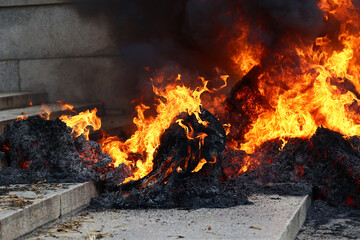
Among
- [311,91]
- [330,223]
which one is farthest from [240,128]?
[330,223]

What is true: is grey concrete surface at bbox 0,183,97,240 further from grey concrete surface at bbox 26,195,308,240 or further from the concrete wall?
the concrete wall

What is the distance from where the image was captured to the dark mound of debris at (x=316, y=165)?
21.5 feet

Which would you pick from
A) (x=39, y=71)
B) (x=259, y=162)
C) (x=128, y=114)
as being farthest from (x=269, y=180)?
(x=39, y=71)

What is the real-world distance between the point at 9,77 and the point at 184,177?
220 inches

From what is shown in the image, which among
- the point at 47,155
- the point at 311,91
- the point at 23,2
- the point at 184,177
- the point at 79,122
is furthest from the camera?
the point at 23,2

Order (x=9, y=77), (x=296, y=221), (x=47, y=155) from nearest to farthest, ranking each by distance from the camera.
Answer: (x=296, y=221), (x=47, y=155), (x=9, y=77)

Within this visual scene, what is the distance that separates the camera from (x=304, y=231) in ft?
18.8

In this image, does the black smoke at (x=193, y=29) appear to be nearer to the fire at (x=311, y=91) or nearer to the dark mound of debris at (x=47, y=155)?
the fire at (x=311, y=91)

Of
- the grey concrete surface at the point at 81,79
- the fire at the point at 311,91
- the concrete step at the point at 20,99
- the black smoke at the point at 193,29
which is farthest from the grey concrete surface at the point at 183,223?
the grey concrete surface at the point at 81,79

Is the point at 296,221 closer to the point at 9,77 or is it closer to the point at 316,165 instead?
the point at 316,165

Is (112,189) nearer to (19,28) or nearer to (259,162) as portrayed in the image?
(259,162)

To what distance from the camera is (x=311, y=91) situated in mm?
8125

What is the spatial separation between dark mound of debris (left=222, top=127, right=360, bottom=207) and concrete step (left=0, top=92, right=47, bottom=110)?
406 centimetres

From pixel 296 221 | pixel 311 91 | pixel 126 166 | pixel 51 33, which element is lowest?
pixel 296 221
